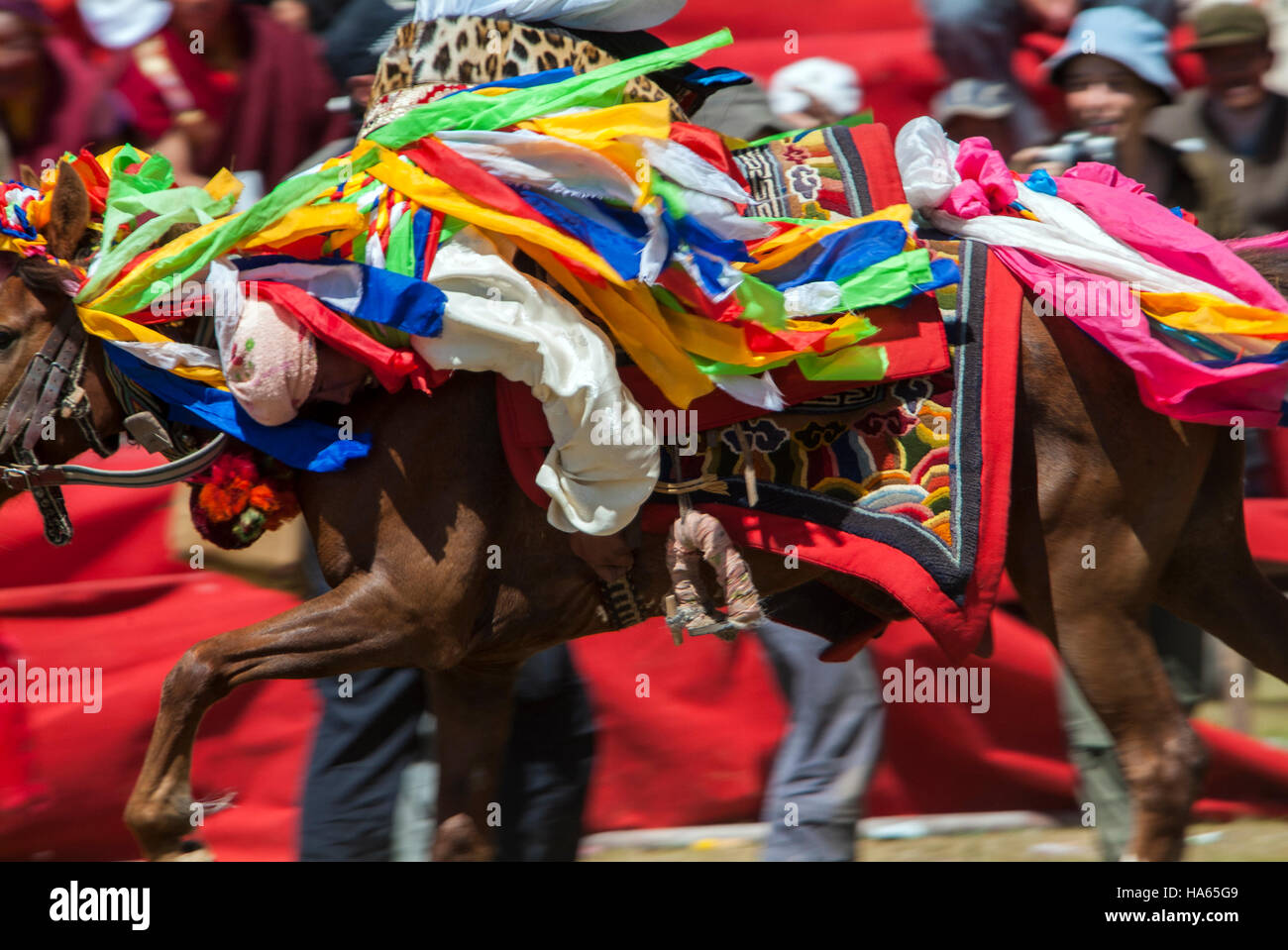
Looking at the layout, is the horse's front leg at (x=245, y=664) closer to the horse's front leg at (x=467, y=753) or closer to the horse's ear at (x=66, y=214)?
the horse's front leg at (x=467, y=753)

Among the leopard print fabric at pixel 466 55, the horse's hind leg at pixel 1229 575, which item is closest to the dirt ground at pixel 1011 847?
the horse's hind leg at pixel 1229 575

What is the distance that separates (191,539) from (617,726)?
147 cm

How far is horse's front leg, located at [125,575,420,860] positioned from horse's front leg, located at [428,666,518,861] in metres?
0.54

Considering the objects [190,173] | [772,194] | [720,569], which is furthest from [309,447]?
[190,173]

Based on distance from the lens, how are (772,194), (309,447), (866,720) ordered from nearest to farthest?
(309,447)
(772,194)
(866,720)

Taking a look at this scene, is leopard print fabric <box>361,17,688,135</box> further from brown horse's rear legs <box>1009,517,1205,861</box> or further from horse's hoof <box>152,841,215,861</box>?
horse's hoof <box>152,841,215,861</box>

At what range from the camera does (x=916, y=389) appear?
3332 mm

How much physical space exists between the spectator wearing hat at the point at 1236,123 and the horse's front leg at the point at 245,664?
303 centimetres

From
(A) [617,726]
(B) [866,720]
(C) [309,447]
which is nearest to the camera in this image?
(C) [309,447]

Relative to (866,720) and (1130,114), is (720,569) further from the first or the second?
(1130,114)

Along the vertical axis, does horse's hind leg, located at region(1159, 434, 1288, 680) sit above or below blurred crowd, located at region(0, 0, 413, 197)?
below

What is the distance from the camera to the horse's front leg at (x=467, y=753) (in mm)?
3779

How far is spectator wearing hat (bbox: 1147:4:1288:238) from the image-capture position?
476 cm

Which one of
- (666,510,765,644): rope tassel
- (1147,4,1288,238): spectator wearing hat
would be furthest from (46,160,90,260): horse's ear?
(1147,4,1288,238): spectator wearing hat
